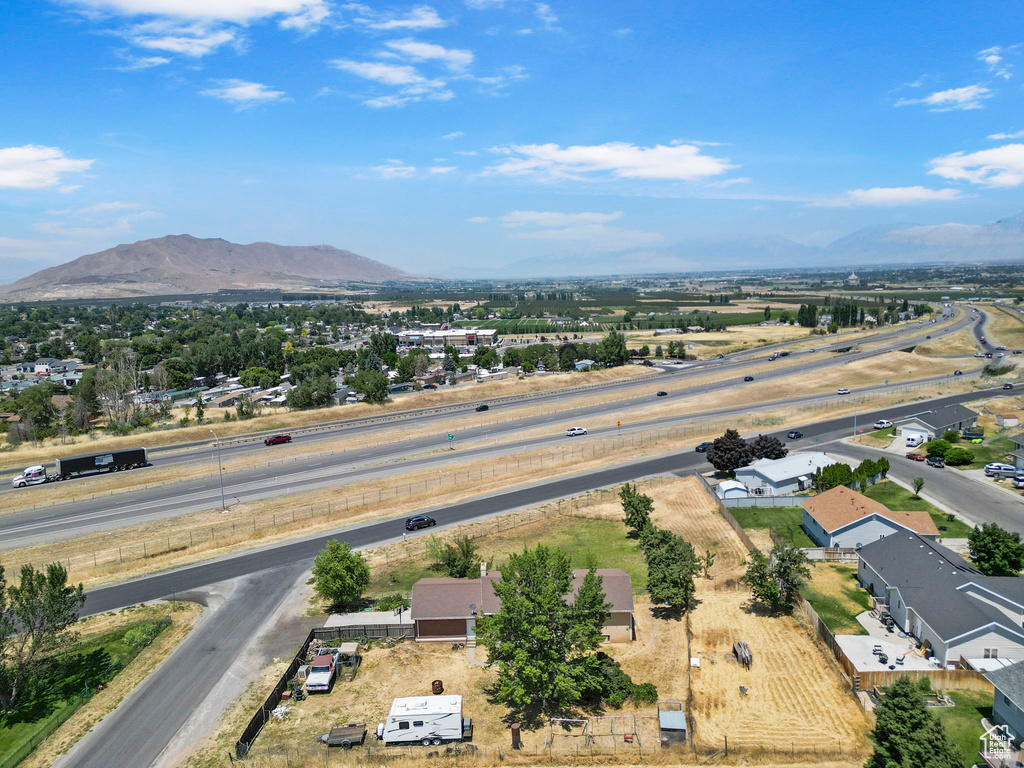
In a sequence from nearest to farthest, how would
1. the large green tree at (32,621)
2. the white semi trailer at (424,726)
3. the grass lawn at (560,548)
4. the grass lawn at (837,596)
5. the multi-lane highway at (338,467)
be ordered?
the white semi trailer at (424,726) → the large green tree at (32,621) → the grass lawn at (837,596) → the grass lawn at (560,548) → the multi-lane highway at (338,467)

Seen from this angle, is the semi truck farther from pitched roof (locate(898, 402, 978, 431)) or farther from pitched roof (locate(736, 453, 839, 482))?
pitched roof (locate(898, 402, 978, 431))

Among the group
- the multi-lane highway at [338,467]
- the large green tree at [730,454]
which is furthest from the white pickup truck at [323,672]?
the large green tree at [730,454]

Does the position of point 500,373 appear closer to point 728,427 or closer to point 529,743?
point 728,427

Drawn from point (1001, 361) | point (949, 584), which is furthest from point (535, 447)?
point (1001, 361)

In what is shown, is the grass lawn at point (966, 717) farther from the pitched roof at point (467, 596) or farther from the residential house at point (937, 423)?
the residential house at point (937, 423)

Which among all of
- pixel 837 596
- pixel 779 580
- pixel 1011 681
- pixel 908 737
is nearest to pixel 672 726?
pixel 908 737

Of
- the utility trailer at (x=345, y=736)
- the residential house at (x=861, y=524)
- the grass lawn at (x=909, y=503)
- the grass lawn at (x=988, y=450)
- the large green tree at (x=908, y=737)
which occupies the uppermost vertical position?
the large green tree at (x=908, y=737)
